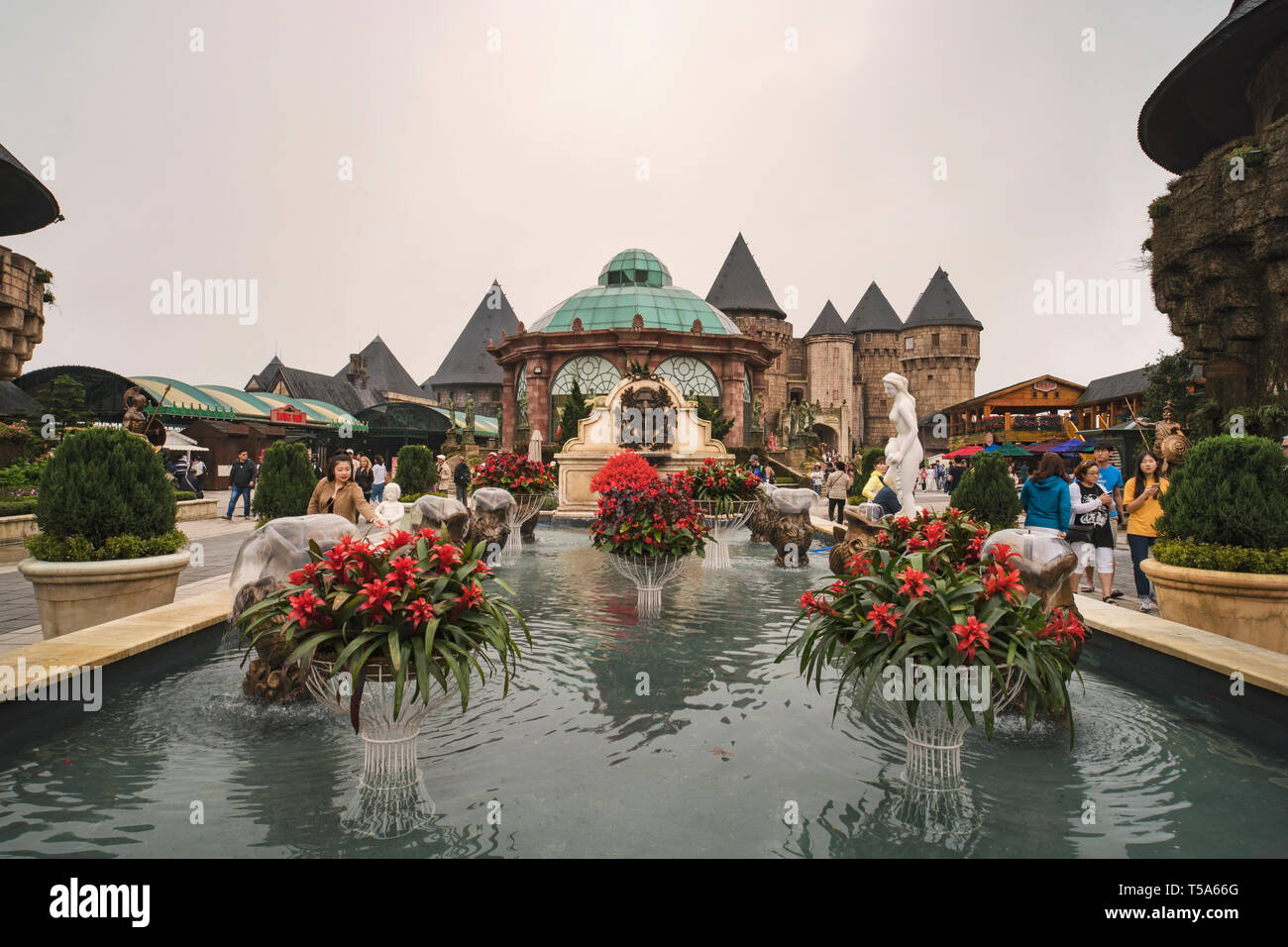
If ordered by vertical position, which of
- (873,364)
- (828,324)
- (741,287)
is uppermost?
(741,287)

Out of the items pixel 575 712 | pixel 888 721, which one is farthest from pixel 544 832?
pixel 888 721

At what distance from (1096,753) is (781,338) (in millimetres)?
69089

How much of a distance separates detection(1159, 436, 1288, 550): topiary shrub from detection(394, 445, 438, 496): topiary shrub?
18.3 meters

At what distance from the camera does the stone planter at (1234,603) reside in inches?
238

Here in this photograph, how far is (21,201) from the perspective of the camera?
19.3 metres

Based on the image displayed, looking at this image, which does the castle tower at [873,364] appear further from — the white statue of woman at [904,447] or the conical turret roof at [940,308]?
the white statue of woman at [904,447]

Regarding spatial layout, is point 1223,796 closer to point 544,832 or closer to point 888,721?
point 888,721

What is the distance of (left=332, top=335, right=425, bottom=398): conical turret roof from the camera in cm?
8538

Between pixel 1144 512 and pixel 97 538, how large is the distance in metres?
11.2

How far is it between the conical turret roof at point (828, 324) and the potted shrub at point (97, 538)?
74.6 meters

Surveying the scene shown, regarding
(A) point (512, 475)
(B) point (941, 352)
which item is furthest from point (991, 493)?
(B) point (941, 352)

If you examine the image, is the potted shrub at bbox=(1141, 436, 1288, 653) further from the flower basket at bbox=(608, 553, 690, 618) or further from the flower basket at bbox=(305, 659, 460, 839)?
the flower basket at bbox=(305, 659, 460, 839)

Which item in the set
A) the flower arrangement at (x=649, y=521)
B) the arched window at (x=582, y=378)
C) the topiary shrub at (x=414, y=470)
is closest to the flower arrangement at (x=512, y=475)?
the flower arrangement at (x=649, y=521)

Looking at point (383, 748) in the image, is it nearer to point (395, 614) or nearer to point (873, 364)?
point (395, 614)
